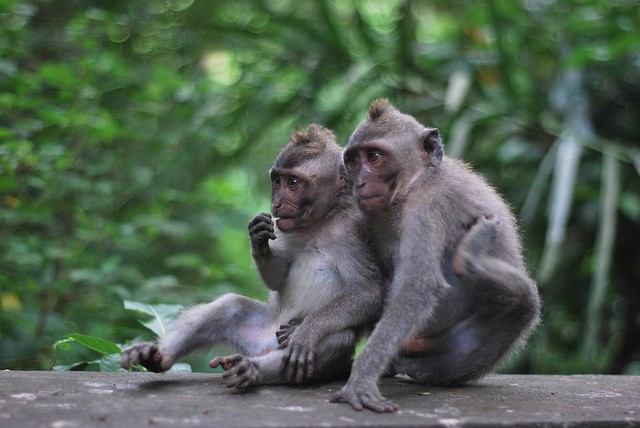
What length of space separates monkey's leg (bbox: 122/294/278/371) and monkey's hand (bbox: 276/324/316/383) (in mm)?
460

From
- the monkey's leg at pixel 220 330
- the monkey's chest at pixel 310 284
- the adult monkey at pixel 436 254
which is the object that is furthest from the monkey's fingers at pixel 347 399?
the monkey's leg at pixel 220 330

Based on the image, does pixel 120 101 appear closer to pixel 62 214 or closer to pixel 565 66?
pixel 62 214

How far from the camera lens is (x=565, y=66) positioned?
7.74 metres

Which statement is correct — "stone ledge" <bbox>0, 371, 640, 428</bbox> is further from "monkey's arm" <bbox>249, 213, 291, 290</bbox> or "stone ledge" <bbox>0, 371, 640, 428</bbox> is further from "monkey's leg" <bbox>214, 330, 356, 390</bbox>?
"monkey's arm" <bbox>249, 213, 291, 290</bbox>

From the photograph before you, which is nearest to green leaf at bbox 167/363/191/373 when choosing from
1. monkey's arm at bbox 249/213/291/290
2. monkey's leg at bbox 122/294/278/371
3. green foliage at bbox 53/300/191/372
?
green foliage at bbox 53/300/191/372

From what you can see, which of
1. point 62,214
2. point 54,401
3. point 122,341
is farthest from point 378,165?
point 62,214

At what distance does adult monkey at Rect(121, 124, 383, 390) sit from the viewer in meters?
3.84

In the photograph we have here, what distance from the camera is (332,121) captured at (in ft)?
26.3

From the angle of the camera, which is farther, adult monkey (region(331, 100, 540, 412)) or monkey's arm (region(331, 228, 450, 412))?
adult monkey (region(331, 100, 540, 412))

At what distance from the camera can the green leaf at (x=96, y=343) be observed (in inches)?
171

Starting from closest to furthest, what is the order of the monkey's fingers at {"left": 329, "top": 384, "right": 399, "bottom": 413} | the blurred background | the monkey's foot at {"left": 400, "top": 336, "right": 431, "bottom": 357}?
the monkey's fingers at {"left": 329, "top": 384, "right": 399, "bottom": 413} → the monkey's foot at {"left": 400, "top": 336, "right": 431, "bottom": 357} → the blurred background

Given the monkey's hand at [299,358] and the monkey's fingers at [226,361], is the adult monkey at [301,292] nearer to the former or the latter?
the monkey's hand at [299,358]

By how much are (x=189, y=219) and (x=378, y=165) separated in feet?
16.4

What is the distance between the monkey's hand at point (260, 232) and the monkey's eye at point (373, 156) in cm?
64
